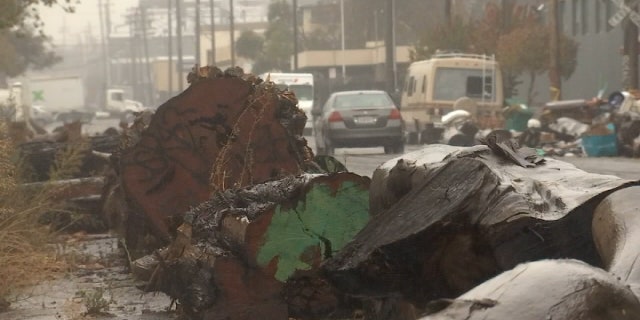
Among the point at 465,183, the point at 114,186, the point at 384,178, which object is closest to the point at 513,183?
the point at 465,183

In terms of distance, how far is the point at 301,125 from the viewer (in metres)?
11.2

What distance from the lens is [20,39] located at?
48.2 meters

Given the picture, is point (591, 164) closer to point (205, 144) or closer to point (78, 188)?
point (78, 188)

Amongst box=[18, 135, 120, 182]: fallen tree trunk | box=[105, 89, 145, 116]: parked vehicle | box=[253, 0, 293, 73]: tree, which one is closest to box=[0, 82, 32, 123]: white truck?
box=[18, 135, 120, 182]: fallen tree trunk

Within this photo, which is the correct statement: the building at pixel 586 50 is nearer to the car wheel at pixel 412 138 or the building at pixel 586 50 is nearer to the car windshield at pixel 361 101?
the car wheel at pixel 412 138

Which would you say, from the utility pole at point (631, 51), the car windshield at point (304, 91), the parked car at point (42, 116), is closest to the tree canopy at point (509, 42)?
the car windshield at point (304, 91)

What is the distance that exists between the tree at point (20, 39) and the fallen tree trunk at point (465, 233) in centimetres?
1546

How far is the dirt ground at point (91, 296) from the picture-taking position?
29.6 ft

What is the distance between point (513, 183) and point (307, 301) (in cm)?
171

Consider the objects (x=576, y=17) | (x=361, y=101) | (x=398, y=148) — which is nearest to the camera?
(x=398, y=148)

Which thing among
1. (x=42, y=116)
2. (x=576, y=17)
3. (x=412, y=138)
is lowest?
(x=42, y=116)

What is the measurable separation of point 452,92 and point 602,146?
10.8 m

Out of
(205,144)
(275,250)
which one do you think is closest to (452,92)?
(205,144)

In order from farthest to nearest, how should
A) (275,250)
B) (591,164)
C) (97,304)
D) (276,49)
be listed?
(276,49) < (591,164) < (97,304) < (275,250)
